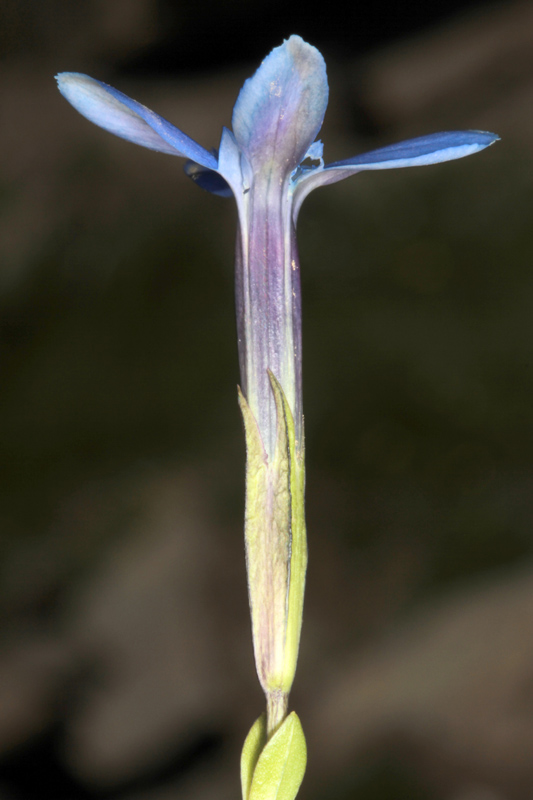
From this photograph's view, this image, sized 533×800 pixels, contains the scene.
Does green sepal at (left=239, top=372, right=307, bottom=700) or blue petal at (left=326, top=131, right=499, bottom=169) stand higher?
blue petal at (left=326, top=131, right=499, bottom=169)

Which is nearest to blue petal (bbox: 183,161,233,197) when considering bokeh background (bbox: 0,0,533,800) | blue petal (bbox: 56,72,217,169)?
blue petal (bbox: 56,72,217,169)

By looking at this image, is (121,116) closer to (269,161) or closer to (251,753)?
(269,161)

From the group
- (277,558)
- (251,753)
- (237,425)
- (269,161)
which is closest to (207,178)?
(269,161)

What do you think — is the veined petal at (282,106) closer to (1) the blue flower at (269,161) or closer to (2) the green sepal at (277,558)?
(1) the blue flower at (269,161)

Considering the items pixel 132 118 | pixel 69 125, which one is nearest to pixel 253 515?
pixel 132 118

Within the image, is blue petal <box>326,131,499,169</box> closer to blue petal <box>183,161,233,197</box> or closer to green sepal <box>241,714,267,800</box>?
blue petal <box>183,161,233,197</box>

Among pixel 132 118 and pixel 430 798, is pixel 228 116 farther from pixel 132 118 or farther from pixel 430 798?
pixel 430 798
